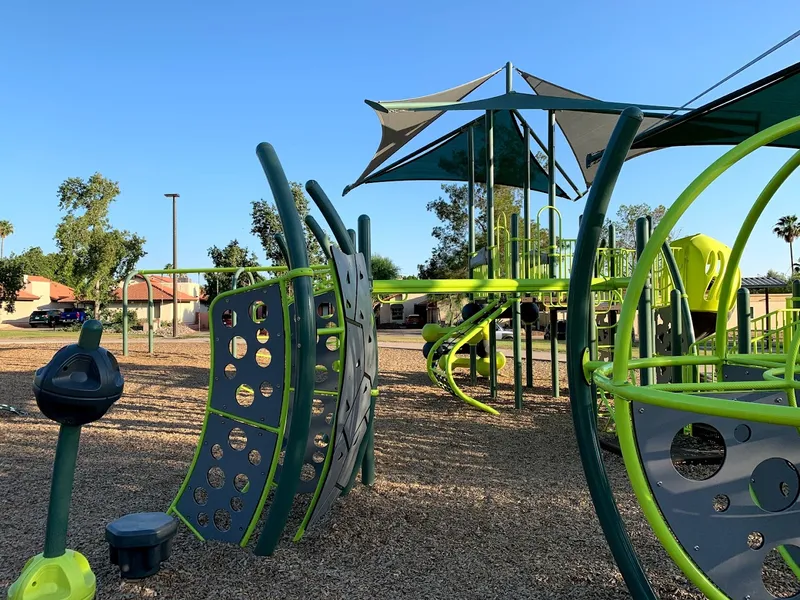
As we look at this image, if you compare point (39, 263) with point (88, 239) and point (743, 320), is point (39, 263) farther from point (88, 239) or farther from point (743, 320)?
point (743, 320)

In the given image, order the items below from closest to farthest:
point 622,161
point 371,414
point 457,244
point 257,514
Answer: point 622,161
point 257,514
point 371,414
point 457,244

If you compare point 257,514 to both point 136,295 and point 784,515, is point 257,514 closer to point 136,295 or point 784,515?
point 784,515

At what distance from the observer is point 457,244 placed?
35125mm

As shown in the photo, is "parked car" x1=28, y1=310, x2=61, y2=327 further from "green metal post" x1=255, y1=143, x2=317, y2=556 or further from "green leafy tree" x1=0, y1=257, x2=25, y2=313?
"green metal post" x1=255, y1=143, x2=317, y2=556

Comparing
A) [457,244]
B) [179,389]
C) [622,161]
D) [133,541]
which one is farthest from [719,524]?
[457,244]

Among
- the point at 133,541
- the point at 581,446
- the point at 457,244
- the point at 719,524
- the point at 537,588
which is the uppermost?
the point at 457,244

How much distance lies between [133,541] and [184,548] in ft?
1.58

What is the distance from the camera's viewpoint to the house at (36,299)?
49594 mm

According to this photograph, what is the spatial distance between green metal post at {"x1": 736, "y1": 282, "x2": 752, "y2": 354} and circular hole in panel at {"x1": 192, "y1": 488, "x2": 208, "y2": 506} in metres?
4.47

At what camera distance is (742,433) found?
1972mm

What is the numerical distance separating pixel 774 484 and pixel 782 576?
4.19ft

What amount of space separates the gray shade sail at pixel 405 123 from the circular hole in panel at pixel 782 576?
829 centimetres

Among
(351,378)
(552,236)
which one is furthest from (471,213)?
(351,378)

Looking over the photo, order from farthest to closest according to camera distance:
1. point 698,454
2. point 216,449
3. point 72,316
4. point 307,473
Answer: point 72,316, point 698,454, point 216,449, point 307,473
